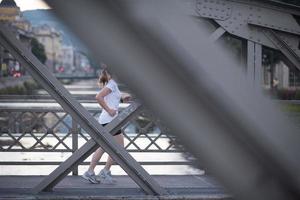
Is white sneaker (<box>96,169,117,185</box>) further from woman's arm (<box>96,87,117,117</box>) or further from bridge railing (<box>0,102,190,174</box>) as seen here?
woman's arm (<box>96,87,117,117</box>)

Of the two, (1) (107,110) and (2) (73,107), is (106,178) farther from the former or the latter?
(2) (73,107)

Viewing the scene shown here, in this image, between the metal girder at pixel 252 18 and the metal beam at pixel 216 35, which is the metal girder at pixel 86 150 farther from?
the metal girder at pixel 252 18

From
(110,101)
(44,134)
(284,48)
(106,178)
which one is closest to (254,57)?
(284,48)

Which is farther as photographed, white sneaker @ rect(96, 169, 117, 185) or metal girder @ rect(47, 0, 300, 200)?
white sneaker @ rect(96, 169, 117, 185)

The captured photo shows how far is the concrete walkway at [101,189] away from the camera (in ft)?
19.3

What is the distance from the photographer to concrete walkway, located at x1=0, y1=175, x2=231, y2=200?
589cm

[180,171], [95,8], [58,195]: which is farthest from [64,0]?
[180,171]

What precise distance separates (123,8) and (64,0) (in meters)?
0.10

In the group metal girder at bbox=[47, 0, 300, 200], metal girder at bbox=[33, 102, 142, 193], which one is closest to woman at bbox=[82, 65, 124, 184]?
metal girder at bbox=[33, 102, 142, 193]

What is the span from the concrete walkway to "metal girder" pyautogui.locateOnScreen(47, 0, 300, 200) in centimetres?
431

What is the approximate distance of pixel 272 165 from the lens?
3.42 ft

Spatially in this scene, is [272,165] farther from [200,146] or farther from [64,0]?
[64,0]

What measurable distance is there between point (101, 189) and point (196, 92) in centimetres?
566

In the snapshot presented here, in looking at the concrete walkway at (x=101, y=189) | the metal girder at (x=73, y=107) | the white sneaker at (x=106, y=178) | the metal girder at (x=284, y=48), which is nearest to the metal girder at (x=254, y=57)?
the metal girder at (x=284, y=48)
